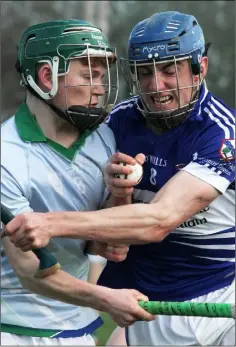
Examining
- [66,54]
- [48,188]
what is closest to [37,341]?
[48,188]

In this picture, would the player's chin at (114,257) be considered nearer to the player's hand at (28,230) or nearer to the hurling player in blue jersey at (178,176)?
the hurling player in blue jersey at (178,176)

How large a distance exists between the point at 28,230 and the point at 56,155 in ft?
2.01

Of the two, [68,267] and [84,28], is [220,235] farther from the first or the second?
[84,28]

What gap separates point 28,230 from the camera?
12.2 feet

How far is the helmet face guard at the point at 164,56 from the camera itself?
169 inches

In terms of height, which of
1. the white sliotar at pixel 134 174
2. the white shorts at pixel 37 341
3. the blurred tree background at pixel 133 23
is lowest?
the blurred tree background at pixel 133 23

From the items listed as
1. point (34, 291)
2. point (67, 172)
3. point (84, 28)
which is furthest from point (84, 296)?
point (84, 28)

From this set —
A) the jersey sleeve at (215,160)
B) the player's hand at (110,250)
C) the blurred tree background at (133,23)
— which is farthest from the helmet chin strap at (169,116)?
the blurred tree background at (133,23)

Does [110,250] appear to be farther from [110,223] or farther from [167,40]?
[167,40]

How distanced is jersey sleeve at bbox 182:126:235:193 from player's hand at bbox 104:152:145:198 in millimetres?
256

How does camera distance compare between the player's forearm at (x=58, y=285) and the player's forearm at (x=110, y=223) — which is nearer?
the player's forearm at (x=110, y=223)

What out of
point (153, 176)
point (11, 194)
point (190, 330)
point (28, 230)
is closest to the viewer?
point (28, 230)

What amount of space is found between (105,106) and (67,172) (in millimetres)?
322

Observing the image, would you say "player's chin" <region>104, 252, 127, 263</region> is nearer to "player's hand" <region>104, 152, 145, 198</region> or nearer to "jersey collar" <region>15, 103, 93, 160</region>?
"player's hand" <region>104, 152, 145, 198</region>
